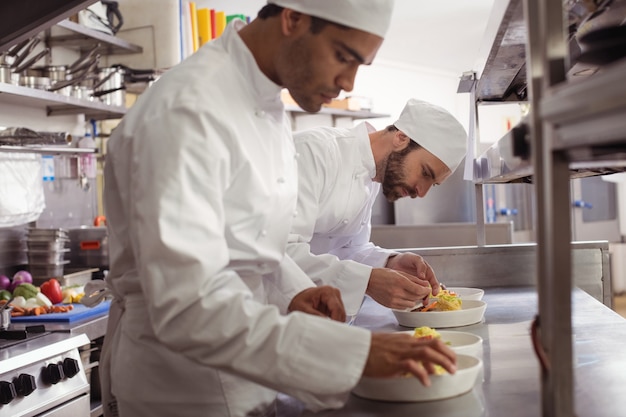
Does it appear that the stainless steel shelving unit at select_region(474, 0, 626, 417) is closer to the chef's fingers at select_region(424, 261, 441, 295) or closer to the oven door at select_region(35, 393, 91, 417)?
the chef's fingers at select_region(424, 261, 441, 295)

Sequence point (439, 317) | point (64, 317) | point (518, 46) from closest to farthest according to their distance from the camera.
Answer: point (518, 46), point (439, 317), point (64, 317)

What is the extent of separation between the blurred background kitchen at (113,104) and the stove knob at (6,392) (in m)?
1.06

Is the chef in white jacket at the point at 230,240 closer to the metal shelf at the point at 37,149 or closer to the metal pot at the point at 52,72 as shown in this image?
the metal shelf at the point at 37,149

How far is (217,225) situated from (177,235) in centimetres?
8

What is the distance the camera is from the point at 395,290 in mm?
2066

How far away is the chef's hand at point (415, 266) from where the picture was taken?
2.39m

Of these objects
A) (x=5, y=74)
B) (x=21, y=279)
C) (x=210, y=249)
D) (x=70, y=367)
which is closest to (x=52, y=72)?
(x=5, y=74)

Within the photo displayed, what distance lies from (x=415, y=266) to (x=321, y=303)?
916 millimetres

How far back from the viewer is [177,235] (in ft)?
3.67

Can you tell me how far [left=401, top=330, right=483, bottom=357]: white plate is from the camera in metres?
1.50

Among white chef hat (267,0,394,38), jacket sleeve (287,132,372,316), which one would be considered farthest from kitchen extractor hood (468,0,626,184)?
jacket sleeve (287,132,372,316)

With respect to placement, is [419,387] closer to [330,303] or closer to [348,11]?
[330,303]

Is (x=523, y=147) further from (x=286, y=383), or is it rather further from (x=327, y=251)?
(x=327, y=251)

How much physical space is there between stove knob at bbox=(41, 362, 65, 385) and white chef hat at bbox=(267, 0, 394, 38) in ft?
5.32
